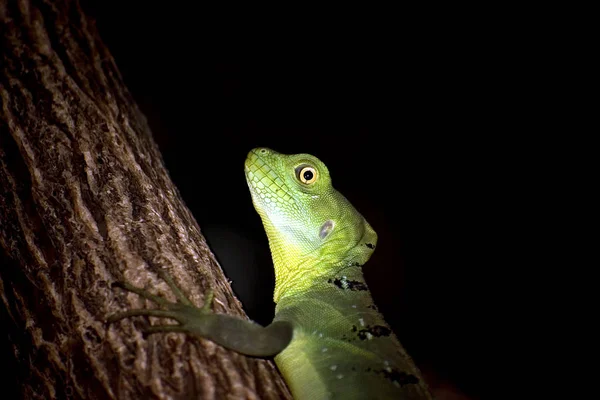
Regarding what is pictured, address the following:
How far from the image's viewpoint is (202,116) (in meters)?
8.67

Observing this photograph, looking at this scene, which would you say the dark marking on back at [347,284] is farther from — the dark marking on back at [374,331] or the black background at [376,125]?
the black background at [376,125]

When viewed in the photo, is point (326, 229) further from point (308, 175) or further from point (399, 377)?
point (399, 377)

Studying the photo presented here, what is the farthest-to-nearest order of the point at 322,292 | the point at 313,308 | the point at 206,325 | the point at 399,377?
1. the point at 322,292
2. the point at 313,308
3. the point at 399,377
4. the point at 206,325

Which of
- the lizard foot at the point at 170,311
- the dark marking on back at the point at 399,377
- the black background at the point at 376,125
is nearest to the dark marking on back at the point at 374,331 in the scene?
the dark marking on back at the point at 399,377

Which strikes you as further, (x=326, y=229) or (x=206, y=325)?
(x=326, y=229)

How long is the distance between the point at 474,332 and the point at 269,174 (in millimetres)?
6585

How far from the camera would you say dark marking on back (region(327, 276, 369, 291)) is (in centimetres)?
285

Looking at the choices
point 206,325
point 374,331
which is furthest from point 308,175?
point 206,325

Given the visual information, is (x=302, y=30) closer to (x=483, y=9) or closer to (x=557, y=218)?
(x=483, y=9)

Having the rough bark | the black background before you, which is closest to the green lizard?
the rough bark

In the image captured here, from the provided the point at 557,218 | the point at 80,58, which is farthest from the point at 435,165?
the point at 80,58

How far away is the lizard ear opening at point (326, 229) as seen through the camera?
3064mm

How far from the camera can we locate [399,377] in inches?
97.2

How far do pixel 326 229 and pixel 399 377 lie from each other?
3.55ft
